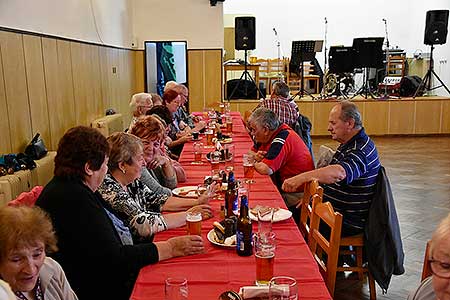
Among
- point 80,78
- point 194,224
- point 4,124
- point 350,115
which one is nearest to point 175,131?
point 80,78

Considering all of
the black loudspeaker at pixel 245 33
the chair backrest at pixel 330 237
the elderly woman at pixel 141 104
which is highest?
the black loudspeaker at pixel 245 33

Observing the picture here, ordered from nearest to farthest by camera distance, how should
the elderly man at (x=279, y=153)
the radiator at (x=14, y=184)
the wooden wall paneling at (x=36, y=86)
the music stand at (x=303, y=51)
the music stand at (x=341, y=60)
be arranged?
the radiator at (x=14, y=184) < the elderly man at (x=279, y=153) < the wooden wall paneling at (x=36, y=86) < the music stand at (x=341, y=60) < the music stand at (x=303, y=51)

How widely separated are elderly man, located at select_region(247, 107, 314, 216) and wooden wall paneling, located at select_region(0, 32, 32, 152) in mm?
1995

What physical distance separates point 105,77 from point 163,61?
3165 millimetres

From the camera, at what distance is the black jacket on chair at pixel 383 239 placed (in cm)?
318

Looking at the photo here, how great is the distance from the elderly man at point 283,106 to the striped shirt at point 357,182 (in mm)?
3041

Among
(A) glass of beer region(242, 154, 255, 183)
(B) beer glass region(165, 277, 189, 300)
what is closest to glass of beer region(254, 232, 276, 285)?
(B) beer glass region(165, 277, 189, 300)

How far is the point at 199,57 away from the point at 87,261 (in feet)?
28.2

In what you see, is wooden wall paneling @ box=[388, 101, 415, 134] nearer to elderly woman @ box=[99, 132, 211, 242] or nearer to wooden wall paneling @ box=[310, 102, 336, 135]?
wooden wall paneling @ box=[310, 102, 336, 135]

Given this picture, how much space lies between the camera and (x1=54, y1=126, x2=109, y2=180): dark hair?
222 cm

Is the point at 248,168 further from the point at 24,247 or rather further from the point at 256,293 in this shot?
the point at 24,247

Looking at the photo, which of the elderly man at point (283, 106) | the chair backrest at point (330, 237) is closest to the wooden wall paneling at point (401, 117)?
the elderly man at point (283, 106)

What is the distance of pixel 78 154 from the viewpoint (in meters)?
2.24

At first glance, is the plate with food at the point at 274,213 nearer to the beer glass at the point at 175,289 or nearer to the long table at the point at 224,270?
the long table at the point at 224,270
